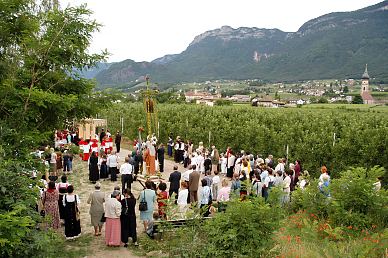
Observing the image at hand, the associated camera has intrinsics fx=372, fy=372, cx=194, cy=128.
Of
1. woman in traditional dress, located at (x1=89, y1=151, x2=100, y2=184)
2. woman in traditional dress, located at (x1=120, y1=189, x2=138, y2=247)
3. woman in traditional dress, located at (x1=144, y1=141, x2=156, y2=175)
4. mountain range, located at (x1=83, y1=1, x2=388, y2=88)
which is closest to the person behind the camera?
woman in traditional dress, located at (x1=120, y1=189, x2=138, y2=247)

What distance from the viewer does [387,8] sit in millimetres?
190000

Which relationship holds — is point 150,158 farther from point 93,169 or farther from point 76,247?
point 76,247

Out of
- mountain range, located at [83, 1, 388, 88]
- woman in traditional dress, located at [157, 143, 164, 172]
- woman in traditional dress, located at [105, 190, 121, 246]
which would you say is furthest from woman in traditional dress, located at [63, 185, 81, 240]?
mountain range, located at [83, 1, 388, 88]

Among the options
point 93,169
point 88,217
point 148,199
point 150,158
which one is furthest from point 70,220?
point 150,158

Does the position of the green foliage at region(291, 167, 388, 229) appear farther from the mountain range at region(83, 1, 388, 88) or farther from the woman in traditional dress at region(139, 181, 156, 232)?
the mountain range at region(83, 1, 388, 88)

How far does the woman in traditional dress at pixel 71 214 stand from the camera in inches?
421

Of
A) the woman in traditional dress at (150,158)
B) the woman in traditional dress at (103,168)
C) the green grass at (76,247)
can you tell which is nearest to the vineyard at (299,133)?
the woman in traditional dress at (103,168)

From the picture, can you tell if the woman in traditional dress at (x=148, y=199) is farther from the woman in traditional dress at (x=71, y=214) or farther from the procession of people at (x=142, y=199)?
the woman in traditional dress at (x=71, y=214)

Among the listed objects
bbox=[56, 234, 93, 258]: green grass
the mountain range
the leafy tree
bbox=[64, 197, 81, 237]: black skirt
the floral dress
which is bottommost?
bbox=[56, 234, 93, 258]: green grass

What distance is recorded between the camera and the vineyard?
18484 millimetres

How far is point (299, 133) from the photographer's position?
21.3m

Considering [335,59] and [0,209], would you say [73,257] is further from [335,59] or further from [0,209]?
[335,59]

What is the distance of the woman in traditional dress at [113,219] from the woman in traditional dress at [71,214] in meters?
1.07

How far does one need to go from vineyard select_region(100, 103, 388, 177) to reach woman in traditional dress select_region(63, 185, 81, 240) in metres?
9.31
